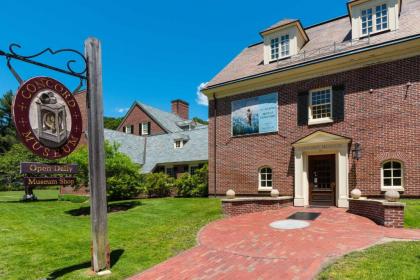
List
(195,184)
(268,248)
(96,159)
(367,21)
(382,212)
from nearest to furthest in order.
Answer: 1. (96,159)
2. (268,248)
3. (382,212)
4. (367,21)
5. (195,184)

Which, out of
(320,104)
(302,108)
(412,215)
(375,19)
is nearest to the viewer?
(412,215)

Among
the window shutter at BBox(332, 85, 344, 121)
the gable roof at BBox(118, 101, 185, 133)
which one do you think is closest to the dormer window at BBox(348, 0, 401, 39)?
the window shutter at BBox(332, 85, 344, 121)

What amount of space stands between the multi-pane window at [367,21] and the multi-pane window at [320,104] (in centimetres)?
322

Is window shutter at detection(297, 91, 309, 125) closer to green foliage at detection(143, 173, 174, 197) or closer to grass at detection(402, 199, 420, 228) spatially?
grass at detection(402, 199, 420, 228)

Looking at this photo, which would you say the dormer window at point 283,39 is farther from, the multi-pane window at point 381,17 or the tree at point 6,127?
the tree at point 6,127

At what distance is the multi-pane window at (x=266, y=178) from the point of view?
16.4 metres

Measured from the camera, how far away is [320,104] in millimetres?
15086

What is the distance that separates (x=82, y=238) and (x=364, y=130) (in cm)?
1213

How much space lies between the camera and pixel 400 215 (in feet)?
30.7

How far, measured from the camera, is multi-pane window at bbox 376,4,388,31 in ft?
46.8

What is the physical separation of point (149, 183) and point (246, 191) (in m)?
8.67

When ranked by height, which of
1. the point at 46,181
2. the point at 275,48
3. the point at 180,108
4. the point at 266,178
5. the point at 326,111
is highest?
the point at 275,48

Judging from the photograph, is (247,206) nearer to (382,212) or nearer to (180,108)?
(382,212)

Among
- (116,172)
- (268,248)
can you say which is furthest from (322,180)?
(116,172)
